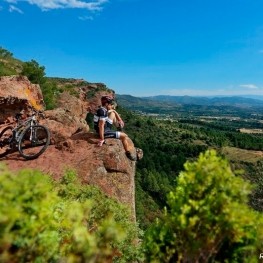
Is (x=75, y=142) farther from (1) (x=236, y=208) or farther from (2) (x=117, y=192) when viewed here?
(1) (x=236, y=208)

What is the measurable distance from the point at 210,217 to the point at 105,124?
13.0m

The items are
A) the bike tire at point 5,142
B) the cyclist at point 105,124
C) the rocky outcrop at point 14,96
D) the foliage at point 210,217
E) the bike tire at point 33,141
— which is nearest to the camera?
the foliage at point 210,217

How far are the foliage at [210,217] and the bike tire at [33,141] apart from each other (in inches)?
482

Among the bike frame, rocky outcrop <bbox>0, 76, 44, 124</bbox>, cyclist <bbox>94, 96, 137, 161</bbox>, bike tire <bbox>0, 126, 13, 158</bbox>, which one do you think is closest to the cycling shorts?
cyclist <bbox>94, 96, 137, 161</bbox>

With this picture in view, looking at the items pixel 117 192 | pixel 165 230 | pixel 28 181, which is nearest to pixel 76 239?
pixel 28 181

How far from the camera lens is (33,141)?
1920 centimetres

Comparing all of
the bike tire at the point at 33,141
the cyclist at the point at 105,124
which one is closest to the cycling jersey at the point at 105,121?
the cyclist at the point at 105,124

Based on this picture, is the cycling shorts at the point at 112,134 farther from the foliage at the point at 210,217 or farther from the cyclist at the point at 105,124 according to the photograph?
the foliage at the point at 210,217

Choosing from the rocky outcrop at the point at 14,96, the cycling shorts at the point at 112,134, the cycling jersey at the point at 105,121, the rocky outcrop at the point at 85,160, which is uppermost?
the rocky outcrop at the point at 14,96

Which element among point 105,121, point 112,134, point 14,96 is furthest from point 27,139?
point 14,96

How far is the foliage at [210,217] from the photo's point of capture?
6.32 metres

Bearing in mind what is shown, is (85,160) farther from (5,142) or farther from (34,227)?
(34,227)

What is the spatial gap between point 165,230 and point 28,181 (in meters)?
2.87

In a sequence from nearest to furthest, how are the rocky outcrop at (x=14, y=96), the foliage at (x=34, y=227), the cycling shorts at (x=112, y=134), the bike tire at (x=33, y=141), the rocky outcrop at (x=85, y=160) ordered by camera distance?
the foliage at (x=34, y=227), the rocky outcrop at (x=85, y=160), the bike tire at (x=33, y=141), the cycling shorts at (x=112, y=134), the rocky outcrop at (x=14, y=96)
